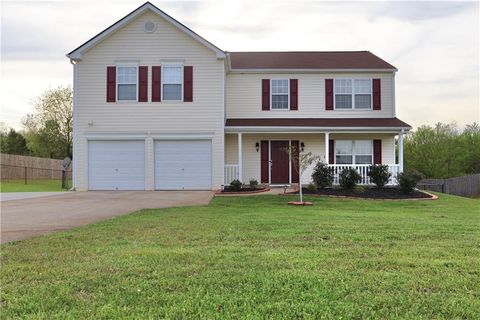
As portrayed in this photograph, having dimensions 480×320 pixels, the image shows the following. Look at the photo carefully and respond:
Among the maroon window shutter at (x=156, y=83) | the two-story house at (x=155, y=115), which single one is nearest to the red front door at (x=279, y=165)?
the two-story house at (x=155, y=115)

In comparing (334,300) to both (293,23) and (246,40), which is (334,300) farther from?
(246,40)

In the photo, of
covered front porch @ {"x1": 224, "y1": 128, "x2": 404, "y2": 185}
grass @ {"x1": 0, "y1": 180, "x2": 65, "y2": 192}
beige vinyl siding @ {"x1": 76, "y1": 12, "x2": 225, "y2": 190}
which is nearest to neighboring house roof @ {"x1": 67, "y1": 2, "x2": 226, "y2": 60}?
beige vinyl siding @ {"x1": 76, "y1": 12, "x2": 225, "y2": 190}

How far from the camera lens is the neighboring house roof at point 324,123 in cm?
1936

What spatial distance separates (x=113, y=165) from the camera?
63.5 feet

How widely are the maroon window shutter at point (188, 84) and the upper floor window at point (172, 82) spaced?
0.54 ft

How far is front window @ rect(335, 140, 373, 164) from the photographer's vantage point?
68.3 ft

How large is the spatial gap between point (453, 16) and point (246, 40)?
45.0 ft

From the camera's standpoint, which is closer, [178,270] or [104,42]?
[178,270]

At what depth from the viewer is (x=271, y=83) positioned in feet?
68.9

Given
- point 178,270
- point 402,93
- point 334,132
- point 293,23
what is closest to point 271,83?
point 334,132

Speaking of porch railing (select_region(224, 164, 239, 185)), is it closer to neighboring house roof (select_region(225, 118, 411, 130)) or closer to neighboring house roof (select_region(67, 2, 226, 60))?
neighboring house roof (select_region(225, 118, 411, 130))

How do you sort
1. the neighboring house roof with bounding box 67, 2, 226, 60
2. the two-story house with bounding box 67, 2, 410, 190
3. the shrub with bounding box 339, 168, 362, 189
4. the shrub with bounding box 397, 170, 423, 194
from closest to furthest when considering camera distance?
the shrub with bounding box 397, 170, 423, 194, the shrub with bounding box 339, 168, 362, 189, the neighboring house roof with bounding box 67, 2, 226, 60, the two-story house with bounding box 67, 2, 410, 190

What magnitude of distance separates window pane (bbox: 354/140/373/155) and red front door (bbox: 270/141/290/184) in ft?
11.2

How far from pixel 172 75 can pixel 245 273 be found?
51.9ft
